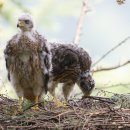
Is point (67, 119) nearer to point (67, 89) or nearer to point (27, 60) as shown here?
point (27, 60)

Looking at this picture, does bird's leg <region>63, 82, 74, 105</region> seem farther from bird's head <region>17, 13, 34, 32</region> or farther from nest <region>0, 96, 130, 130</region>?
nest <region>0, 96, 130, 130</region>

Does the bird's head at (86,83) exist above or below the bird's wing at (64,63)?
below

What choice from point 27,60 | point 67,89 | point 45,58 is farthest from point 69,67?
point 27,60

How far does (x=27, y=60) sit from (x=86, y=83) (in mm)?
1750

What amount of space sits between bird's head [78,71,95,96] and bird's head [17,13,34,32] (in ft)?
5.44

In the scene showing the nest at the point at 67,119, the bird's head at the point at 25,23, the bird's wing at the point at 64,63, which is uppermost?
the bird's head at the point at 25,23

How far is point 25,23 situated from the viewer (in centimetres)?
759

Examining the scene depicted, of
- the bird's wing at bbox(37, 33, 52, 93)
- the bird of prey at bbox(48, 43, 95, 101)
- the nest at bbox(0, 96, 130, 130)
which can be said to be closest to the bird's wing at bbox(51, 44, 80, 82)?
the bird of prey at bbox(48, 43, 95, 101)

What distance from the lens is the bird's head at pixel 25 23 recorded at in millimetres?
7551

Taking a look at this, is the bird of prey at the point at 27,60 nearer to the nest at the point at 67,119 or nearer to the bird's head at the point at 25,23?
the bird's head at the point at 25,23

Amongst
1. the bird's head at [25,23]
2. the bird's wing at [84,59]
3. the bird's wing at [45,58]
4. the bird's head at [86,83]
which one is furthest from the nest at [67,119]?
the bird's head at [86,83]

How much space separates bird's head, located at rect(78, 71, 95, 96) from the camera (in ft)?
29.7

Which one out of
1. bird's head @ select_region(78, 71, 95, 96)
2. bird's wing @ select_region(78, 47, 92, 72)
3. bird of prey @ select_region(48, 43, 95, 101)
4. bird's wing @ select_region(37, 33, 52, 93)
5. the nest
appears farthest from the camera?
bird's head @ select_region(78, 71, 95, 96)

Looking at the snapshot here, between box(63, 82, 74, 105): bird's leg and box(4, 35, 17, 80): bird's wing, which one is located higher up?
box(4, 35, 17, 80): bird's wing
